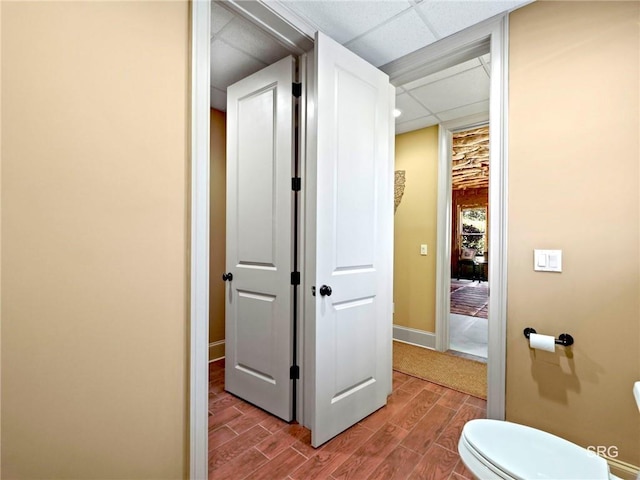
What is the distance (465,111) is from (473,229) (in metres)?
Result: 9.40

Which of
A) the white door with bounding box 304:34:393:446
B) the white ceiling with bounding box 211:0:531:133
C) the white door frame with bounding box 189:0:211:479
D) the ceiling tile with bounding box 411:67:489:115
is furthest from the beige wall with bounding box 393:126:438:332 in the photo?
the white door frame with bounding box 189:0:211:479

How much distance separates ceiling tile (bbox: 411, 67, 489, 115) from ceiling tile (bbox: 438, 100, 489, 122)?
8cm

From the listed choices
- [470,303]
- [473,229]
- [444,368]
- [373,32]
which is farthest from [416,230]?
[473,229]

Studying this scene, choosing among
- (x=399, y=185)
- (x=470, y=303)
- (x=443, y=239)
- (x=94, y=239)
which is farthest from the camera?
(x=470, y=303)

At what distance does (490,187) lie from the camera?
6.01 ft

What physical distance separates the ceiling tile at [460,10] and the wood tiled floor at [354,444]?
2487 millimetres

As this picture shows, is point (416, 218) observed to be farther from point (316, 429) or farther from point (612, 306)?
point (316, 429)

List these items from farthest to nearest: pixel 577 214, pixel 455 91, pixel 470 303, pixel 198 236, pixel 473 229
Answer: pixel 473 229, pixel 470 303, pixel 455 91, pixel 577 214, pixel 198 236

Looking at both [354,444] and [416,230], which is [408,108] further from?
[354,444]

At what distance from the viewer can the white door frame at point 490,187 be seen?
1.35 m

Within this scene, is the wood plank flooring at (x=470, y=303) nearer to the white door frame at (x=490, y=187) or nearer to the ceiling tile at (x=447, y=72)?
the white door frame at (x=490, y=187)

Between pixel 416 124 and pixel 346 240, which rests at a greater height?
pixel 416 124

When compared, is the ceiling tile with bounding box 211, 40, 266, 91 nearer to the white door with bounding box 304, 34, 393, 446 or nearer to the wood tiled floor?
the white door with bounding box 304, 34, 393, 446

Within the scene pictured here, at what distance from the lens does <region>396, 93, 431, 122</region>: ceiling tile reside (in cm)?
287
